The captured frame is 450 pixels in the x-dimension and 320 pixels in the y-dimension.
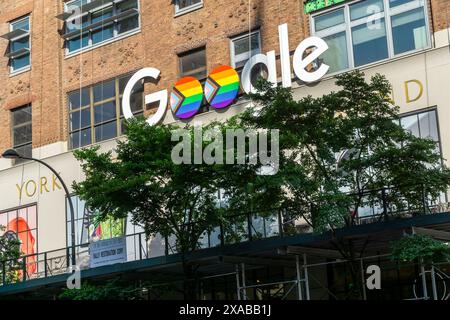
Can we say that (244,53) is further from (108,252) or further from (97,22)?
(108,252)

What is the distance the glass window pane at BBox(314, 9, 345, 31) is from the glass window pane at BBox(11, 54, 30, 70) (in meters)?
16.8

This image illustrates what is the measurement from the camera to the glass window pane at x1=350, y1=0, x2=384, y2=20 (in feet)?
97.3

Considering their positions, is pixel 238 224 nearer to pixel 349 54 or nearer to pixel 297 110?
pixel 297 110

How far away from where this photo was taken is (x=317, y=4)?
3120 centimetres

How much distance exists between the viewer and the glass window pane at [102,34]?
38000mm

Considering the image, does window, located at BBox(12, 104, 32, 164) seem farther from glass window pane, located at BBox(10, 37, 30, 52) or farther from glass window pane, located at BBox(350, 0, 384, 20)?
glass window pane, located at BBox(350, 0, 384, 20)

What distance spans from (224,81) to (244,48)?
1576mm

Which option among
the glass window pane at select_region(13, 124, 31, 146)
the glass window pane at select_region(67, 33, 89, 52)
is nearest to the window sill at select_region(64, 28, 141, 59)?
the glass window pane at select_region(67, 33, 89, 52)

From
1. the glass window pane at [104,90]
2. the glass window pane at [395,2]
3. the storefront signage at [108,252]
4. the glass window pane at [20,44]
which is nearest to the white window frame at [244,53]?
the glass window pane at [395,2]

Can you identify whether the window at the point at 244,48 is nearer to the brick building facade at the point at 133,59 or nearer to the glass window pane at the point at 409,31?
the brick building facade at the point at 133,59

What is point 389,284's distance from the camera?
26922mm

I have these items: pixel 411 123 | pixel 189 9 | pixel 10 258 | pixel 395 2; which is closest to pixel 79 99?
pixel 189 9

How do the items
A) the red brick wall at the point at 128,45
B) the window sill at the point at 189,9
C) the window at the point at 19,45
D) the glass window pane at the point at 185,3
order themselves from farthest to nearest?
the window at the point at 19,45 → the glass window pane at the point at 185,3 → the window sill at the point at 189,9 → the red brick wall at the point at 128,45

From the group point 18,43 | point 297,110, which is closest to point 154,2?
point 18,43
